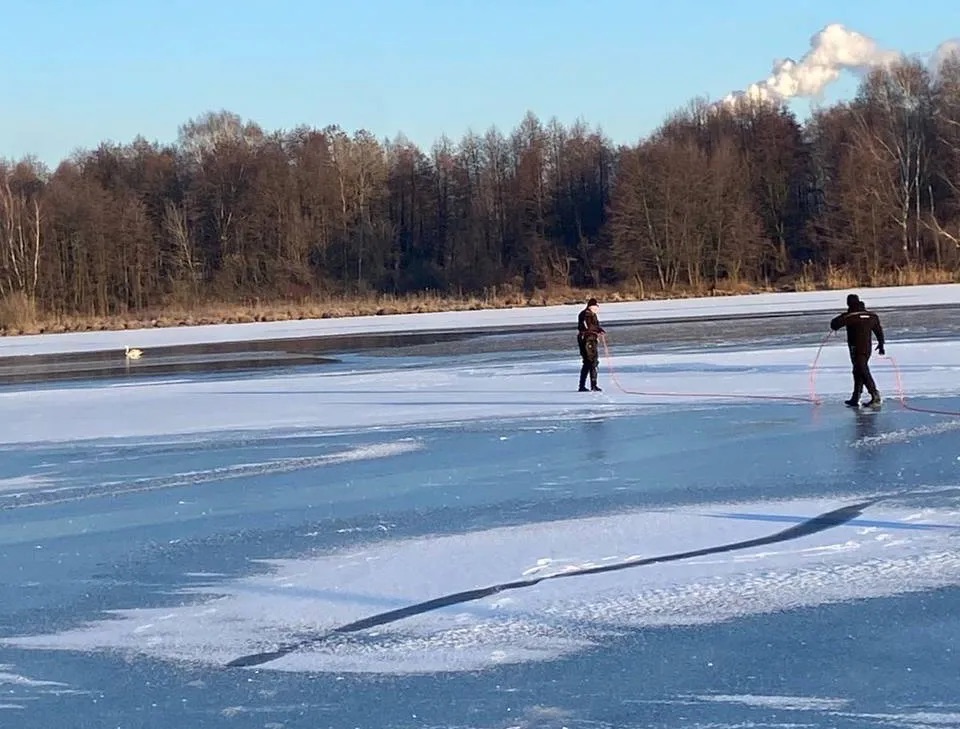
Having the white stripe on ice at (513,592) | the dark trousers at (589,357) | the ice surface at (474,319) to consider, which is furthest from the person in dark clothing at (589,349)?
the ice surface at (474,319)

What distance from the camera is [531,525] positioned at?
9.15 m

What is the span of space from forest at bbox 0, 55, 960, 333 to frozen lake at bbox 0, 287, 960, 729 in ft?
132

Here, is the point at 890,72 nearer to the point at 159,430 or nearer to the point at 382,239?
the point at 382,239

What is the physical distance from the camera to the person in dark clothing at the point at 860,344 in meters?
15.4

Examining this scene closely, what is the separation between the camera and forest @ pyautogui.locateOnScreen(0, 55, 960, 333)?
66062 mm

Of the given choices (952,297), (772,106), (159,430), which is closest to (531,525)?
(159,430)

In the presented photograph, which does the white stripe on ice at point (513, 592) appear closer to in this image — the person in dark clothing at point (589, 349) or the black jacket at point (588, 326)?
the person in dark clothing at point (589, 349)

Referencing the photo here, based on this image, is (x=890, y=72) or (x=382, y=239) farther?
(x=382, y=239)

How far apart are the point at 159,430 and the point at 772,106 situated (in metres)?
75.4

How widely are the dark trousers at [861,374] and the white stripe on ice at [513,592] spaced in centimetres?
676

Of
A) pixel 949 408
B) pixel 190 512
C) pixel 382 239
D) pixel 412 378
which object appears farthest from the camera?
pixel 382 239

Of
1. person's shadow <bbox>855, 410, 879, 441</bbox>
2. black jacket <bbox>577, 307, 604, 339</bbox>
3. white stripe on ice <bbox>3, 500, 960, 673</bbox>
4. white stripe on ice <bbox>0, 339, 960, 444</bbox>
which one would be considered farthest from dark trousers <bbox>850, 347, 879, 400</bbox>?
white stripe on ice <bbox>3, 500, 960, 673</bbox>

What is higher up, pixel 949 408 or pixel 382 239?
pixel 382 239

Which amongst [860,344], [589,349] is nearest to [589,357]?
[589,349]
